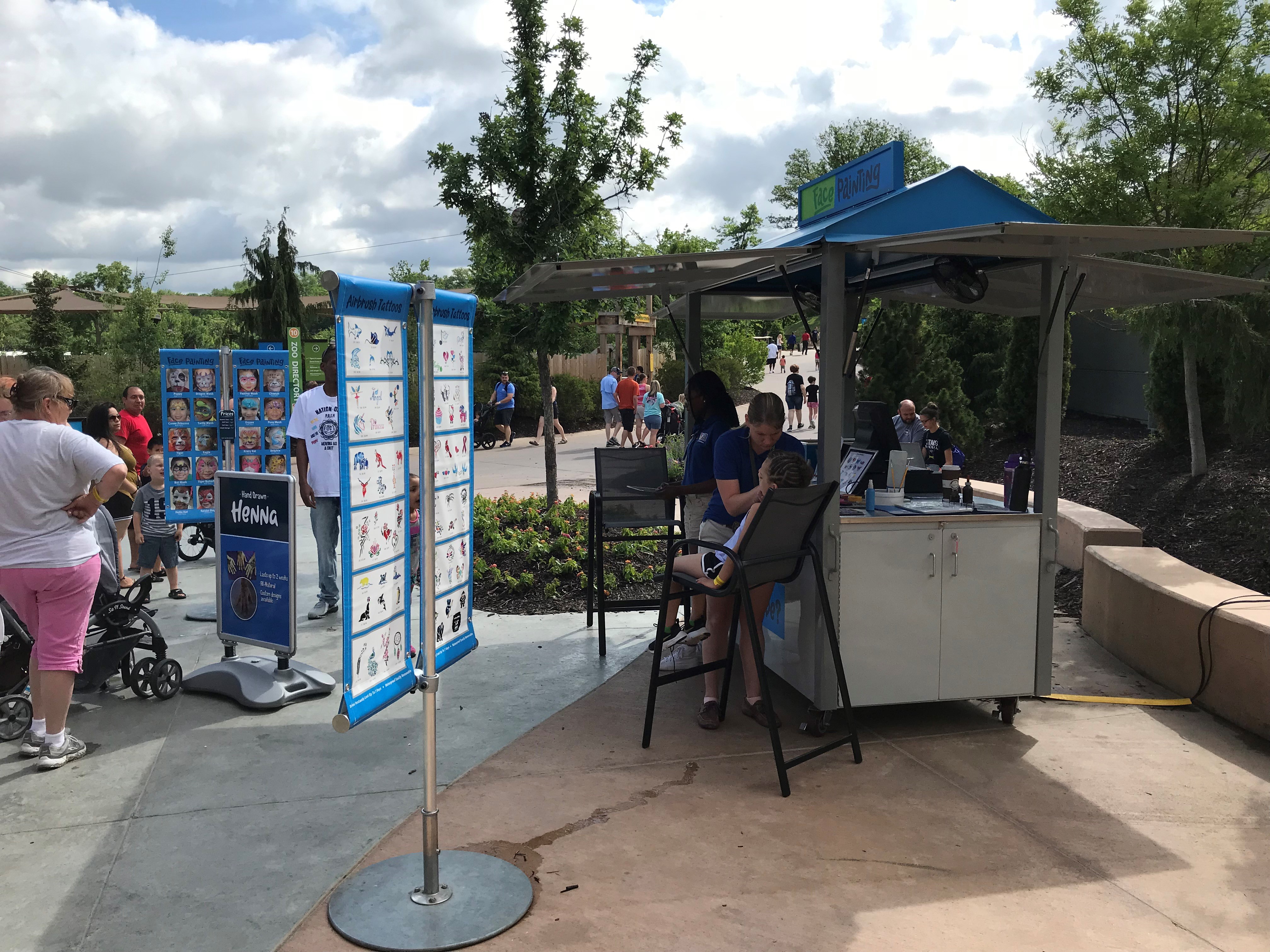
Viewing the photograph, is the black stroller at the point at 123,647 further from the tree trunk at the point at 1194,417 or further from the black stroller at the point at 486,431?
the black stroller at the point at 486,431

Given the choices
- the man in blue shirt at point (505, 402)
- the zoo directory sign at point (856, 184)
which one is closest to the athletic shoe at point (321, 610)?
the zoo directory sign at point (856, 184)

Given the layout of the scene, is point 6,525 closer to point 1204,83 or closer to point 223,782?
point 223,782

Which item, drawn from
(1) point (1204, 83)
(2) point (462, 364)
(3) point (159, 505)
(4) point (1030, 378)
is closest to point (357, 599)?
(2) point (462, 364)

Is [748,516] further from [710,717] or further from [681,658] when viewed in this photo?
[681,658]

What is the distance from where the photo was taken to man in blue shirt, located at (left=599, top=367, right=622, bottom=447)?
19.6 meters

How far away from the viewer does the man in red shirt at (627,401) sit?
64.0 ft

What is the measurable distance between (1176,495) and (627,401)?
11009 mm

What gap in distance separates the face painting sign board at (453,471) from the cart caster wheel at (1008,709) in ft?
8.91

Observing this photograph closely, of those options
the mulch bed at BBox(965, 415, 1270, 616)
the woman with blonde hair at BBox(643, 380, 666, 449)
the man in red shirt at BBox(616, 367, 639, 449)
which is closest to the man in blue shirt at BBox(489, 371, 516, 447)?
the man in red shirt at BBox(616, 367, 639, 449)

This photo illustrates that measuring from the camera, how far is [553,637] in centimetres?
657

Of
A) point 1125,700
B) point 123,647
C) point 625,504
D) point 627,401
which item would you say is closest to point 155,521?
point 123,647

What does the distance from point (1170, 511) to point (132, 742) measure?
9181 mm

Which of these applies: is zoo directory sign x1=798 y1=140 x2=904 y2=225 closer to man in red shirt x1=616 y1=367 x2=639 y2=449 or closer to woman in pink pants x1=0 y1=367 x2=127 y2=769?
woman in pink pants x1=0 y1=367 x2=127 y2=769

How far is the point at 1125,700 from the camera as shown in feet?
17.9
